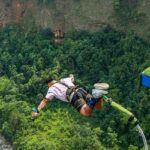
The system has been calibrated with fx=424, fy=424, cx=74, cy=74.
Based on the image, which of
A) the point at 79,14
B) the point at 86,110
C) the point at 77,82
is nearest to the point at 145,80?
the point at 86,110

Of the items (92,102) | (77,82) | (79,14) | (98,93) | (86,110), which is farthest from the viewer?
(79,14)

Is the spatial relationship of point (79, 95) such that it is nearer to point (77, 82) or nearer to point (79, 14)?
point (77, 82)

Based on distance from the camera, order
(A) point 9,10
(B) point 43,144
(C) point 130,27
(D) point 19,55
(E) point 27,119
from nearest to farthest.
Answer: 1. (B) point 43,144
2. (E) point 27,119
3. (C) point 130,27
4. (D) point 19,55
5. (A) point 9,10

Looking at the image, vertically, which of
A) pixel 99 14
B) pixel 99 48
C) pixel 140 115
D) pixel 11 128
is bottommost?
pixel 11 128

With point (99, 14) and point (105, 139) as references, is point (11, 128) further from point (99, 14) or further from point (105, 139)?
point (99, 14)

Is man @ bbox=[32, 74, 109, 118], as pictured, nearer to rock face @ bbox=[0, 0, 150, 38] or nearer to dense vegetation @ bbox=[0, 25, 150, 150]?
dense vegetation @ bbox=[0, 25, 150, 150]

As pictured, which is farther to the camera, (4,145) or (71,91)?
(4,145)

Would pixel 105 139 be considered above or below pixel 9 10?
below

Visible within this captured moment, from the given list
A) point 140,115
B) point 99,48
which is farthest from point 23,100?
point 140,115
